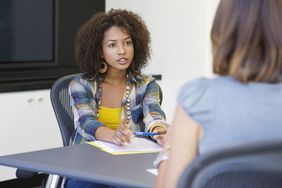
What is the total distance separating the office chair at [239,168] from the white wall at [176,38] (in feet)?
10.9

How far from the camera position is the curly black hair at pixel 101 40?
258cm

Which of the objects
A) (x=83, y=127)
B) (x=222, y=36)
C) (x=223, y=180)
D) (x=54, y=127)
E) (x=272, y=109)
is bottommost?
(x=54, y=127)

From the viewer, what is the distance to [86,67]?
101 inches

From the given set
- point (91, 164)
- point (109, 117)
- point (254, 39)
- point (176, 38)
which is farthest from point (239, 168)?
point (176, 38)

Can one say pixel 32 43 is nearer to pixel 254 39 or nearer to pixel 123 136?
pixel 123 136

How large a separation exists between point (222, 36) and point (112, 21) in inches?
56.3

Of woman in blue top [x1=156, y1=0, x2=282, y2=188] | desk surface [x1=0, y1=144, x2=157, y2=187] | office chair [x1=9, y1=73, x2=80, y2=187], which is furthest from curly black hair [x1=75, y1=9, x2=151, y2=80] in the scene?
woman in blue top [x1=156, y1=0, x2=282, y2=188]

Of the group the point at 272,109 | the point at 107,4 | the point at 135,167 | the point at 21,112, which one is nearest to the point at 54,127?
the point at 21,112

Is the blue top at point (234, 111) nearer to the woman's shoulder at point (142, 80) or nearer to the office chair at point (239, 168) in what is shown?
the office chair at point (239, 168)

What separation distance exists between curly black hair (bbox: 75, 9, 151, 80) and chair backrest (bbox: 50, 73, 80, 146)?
123 millimetres

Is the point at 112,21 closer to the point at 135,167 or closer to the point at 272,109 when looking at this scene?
the point at 135,167

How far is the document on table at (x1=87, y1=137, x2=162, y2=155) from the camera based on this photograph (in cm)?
203

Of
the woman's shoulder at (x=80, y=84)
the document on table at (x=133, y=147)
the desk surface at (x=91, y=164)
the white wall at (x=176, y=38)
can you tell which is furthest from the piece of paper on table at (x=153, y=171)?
the white wall at (x=176, y=38)

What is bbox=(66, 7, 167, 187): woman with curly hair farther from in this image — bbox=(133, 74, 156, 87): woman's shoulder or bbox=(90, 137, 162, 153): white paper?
bbox=(90, 137, 162, 153): white paper
